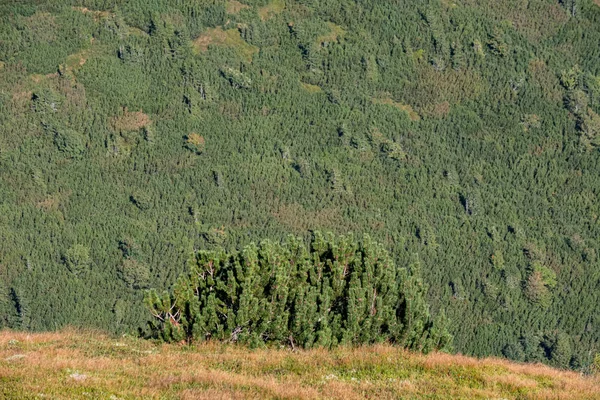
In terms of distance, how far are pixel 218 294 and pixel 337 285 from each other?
23.0 feet

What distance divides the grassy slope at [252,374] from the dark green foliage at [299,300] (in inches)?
99.0

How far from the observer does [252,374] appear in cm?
4153

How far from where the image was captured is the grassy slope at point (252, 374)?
3706cm

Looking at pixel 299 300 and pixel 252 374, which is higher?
pixel 299 300

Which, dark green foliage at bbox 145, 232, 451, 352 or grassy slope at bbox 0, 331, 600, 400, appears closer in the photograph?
grassy slope at bbox 0, 331, 600, 400

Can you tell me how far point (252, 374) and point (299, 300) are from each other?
10.0m

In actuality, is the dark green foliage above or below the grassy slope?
above

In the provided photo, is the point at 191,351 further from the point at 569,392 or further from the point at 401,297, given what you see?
the point at 569,392

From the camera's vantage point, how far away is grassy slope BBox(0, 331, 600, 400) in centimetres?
3706

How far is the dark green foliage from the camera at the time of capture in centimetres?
5034

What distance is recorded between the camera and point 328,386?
3919 centimetres

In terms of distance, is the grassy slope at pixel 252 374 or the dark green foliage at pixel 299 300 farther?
the dark green foliage at pixel 299 300

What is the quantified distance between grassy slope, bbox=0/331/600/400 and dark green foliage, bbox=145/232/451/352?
2.51m

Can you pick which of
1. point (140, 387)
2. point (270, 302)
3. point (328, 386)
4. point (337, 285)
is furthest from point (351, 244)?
point (140, 387)
